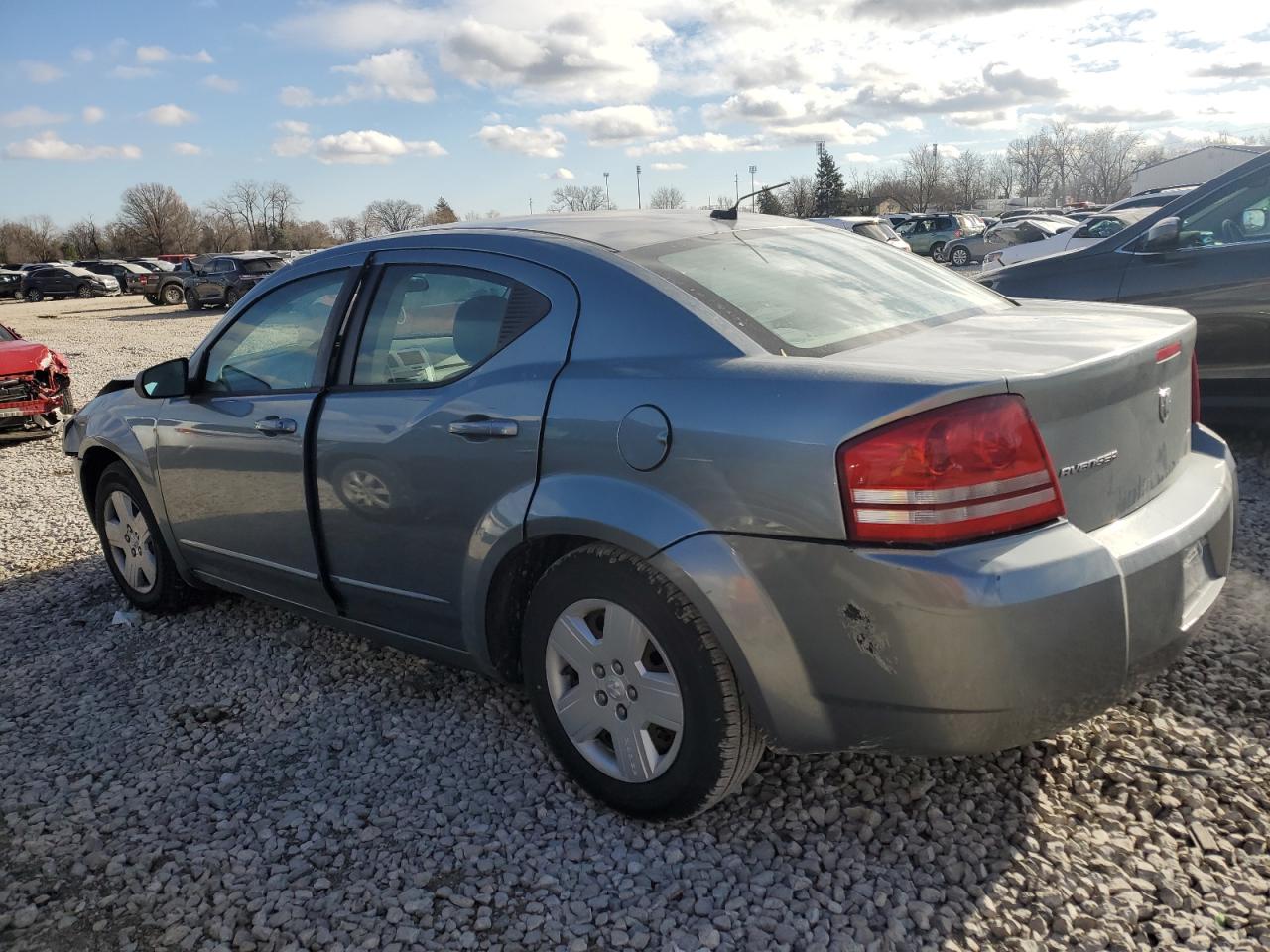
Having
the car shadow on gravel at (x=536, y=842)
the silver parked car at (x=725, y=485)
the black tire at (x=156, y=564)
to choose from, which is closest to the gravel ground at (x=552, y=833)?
the car shadow on gravel at (x=536, y=842)

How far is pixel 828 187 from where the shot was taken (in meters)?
67.0

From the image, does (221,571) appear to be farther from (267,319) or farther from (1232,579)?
(1232,579)

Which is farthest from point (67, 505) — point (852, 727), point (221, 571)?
point (852, 727)

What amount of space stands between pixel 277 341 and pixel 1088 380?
280cm

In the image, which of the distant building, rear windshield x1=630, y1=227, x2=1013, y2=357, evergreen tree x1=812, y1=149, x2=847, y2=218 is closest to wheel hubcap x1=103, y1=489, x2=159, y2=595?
rear windshield x1=630, y1=227, x2=1013, y2=357

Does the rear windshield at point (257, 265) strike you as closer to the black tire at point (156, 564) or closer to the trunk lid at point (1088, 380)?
the black tire at point (156, 564)

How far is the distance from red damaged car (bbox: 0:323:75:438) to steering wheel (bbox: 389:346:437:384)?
315 inches

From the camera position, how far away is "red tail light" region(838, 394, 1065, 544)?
2.09m

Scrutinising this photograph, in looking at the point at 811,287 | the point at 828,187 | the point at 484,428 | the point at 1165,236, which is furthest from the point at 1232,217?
the point at 828,187

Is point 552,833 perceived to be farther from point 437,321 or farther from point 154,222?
point 154,222

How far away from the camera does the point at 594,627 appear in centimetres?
265

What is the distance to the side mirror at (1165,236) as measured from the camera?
5.52 meters

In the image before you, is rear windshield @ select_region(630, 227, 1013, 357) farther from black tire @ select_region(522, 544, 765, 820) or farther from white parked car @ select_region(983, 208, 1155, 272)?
white parked car @ select_region(983, 208, 1155, 272)

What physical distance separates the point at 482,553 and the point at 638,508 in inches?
24.8
